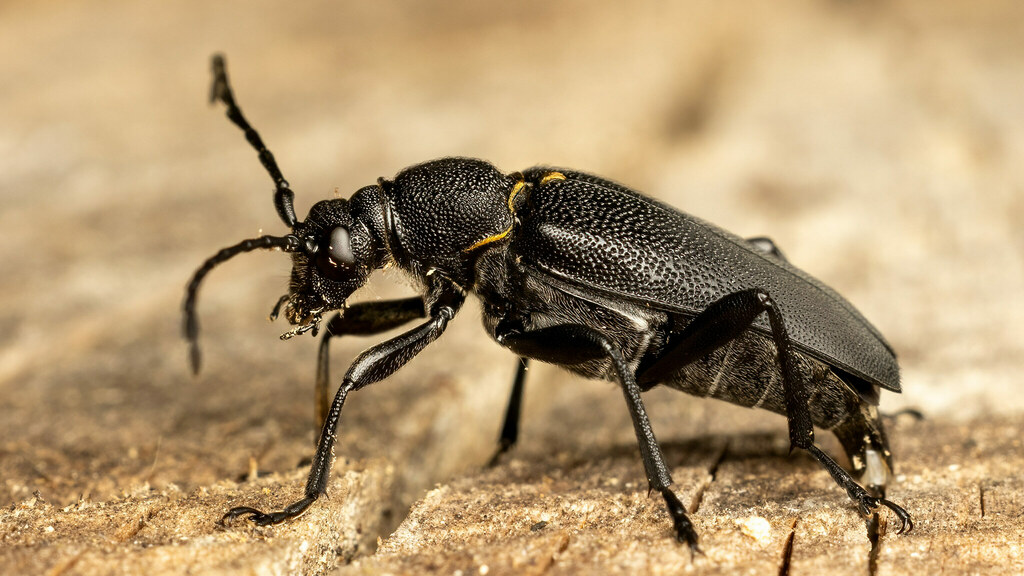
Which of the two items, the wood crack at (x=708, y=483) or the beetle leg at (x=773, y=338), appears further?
the beetle leg at (x=773, y=338)

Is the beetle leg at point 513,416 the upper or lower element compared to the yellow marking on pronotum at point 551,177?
lower

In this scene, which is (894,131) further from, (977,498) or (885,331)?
(977,498)

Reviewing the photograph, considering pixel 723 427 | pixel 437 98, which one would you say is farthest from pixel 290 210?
pixel 437 98

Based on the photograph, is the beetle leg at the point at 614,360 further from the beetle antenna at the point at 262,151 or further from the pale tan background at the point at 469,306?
the beetle antenna at the point at 262,151

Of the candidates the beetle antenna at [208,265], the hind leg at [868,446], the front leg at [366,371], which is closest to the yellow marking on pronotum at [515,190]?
the front leg at [366,371]

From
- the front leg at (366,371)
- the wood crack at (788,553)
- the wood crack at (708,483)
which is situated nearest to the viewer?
the wood crack at (788,553)

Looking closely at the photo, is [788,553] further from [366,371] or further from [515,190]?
[515,190]
